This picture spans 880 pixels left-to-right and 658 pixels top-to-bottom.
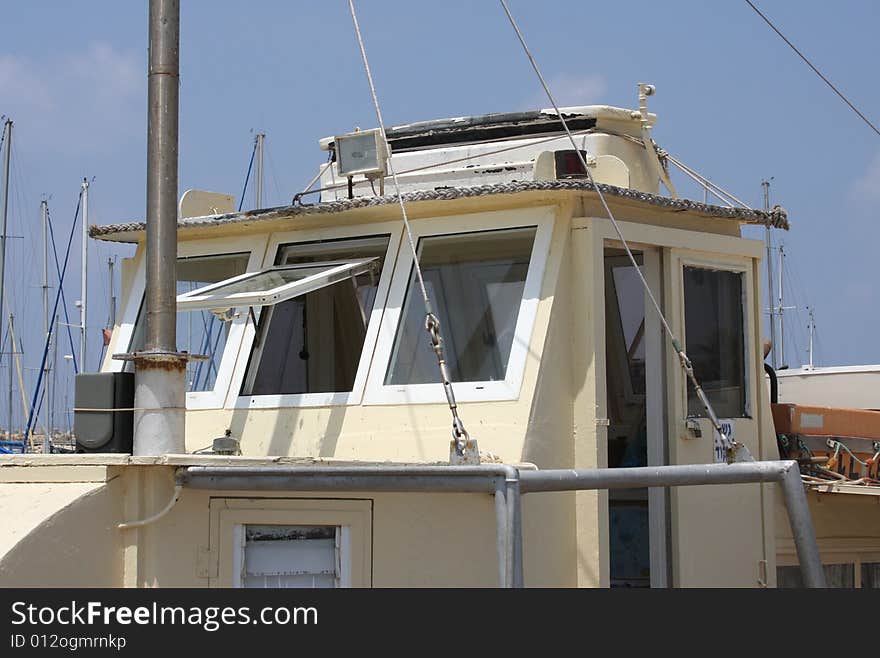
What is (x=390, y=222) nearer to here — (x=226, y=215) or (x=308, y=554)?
(x=226, y=215)

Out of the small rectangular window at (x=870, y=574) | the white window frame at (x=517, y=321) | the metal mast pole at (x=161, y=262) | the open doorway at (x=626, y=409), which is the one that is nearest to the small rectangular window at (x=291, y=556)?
the metal mast pole at (x=161, y=262)

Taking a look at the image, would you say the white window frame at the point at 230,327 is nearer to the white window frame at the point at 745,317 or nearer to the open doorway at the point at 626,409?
the open doorway at the point at 626,409

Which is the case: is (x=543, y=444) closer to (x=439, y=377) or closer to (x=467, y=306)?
(x=439, y=377)

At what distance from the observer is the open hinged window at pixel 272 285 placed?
7941 mm

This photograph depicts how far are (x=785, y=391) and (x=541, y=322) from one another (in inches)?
218

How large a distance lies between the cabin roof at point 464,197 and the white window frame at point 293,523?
223 centimetres

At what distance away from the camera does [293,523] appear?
6.92 meters

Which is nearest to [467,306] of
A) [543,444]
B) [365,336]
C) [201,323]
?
[365,336]

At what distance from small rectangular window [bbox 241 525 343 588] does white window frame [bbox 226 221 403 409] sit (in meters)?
1.59

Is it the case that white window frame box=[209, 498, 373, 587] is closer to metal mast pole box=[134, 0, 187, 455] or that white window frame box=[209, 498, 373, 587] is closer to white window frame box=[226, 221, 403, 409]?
metal mast pole box=[134, 0, 187, 455]

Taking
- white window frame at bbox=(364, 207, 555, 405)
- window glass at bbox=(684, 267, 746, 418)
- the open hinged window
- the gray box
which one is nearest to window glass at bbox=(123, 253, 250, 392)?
the open hinged window

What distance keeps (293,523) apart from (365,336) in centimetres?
230
